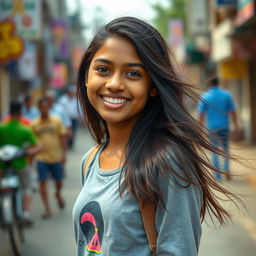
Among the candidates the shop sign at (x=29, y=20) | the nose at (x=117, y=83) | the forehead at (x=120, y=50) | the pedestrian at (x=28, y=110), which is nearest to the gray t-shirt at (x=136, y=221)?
the nose at (x=117, y=83)

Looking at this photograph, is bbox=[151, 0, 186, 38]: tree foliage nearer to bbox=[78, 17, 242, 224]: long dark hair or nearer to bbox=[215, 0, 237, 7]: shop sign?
bbox=[215, 0, 237, 7]: shop sign

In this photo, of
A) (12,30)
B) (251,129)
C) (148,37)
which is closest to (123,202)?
(148,37)

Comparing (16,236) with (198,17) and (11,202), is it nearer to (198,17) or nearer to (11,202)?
(11,202)

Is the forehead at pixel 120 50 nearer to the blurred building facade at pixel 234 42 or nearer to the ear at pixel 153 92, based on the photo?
the ear at pixel 153 92

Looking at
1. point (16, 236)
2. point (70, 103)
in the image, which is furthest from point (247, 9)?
point (16, 236)

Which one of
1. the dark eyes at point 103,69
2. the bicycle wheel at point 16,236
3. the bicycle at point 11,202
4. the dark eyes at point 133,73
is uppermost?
the dark eyes at point 103,69

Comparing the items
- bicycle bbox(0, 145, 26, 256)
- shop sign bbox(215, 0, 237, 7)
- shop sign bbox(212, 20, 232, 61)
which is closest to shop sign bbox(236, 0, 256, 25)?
shop sign bbox(215, 0, 237, 7)

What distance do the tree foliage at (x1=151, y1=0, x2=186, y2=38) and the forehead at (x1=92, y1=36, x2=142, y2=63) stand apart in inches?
1958

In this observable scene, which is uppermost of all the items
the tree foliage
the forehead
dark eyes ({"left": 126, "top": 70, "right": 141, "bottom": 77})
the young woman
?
the tree foliage

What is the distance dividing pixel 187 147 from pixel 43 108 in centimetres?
710

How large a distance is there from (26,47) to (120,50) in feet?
70.8

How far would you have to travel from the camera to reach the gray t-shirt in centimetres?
205

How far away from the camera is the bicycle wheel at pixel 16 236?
639cm

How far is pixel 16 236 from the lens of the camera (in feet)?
21.7
